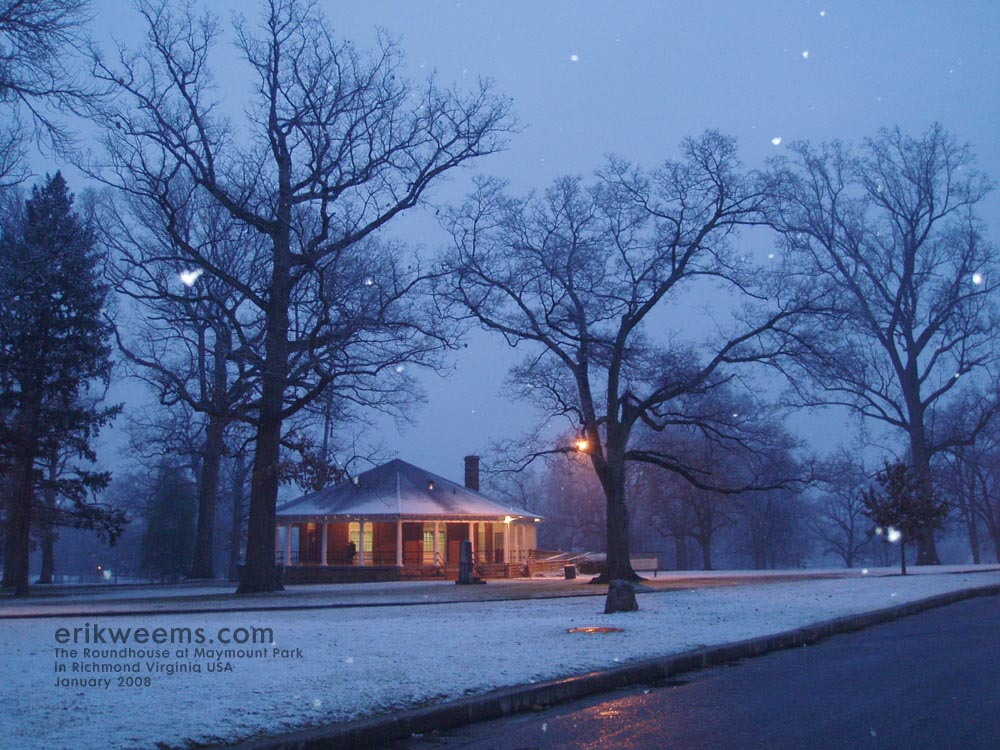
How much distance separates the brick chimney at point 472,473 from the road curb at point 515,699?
34.8m

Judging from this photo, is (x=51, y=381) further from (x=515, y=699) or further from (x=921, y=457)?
(x=921, y=457)

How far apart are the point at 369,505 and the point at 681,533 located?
28203 mm

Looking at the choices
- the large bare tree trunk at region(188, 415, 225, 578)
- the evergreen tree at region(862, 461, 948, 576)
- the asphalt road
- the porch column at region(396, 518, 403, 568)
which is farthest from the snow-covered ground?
the large bare tree trunk at region(188, 415, 225, 578)

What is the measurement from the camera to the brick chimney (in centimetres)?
4894

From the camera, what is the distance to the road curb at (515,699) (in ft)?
23.2

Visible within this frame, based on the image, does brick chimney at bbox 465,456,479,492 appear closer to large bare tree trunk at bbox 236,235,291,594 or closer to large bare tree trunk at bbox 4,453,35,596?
large bare tree trunk at bbox 4,453,35,596

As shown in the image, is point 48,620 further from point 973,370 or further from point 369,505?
point 973,370

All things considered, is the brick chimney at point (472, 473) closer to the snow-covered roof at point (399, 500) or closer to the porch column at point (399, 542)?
the snow-covered roof at point (399, 500)

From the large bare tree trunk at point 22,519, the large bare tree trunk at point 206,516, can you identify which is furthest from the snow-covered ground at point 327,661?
the large bare tree trunk at point 206,516

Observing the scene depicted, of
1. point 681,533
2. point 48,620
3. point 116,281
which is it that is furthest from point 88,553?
point 48,620

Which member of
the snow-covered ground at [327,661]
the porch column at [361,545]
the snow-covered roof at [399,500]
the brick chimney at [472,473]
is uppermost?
the brick chimney at [472,473]

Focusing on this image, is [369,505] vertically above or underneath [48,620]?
above

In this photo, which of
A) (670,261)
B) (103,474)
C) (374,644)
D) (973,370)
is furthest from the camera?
(973,370)

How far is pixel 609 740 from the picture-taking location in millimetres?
7375
